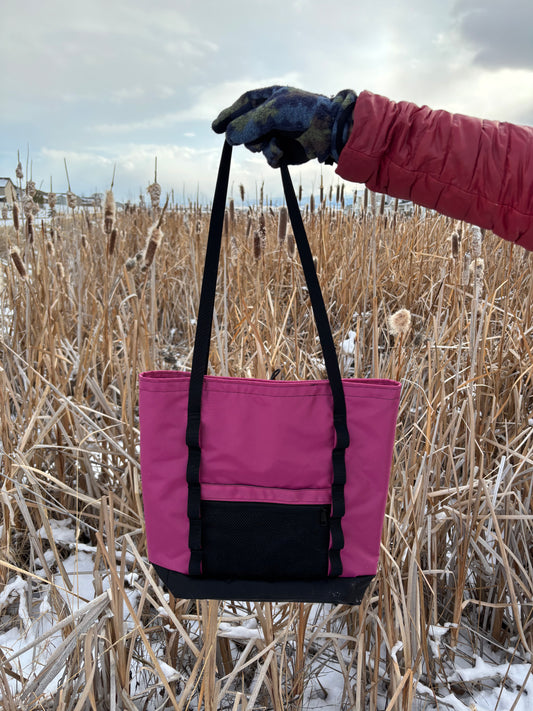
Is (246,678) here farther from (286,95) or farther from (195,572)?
(286,95)

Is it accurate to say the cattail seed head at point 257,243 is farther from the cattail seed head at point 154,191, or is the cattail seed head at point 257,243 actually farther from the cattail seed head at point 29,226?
the cattail seed head at point 29,226

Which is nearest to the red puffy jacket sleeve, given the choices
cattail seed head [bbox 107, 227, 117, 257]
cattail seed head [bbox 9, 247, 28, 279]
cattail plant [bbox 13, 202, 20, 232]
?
cattail seed head [bbox 107, 227, 117, 257]

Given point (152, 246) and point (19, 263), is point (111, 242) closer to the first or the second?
point (19, 263)

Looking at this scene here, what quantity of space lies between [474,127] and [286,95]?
328 millimetres

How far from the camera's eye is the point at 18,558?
4.71 ft

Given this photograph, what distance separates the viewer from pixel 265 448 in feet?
2.30

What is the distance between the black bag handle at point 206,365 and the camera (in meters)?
0.68

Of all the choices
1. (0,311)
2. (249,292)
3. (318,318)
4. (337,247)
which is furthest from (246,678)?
(337,247)

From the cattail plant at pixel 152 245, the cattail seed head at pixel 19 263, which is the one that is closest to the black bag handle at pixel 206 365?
the cattail plant at pixel 152 245

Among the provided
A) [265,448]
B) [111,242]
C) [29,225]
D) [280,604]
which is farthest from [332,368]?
[29,225]

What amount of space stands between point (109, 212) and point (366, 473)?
1.54m

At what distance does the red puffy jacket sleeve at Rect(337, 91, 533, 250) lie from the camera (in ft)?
2.60

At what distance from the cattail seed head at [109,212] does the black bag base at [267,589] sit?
139 centimetres

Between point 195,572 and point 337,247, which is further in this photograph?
point 337,247
